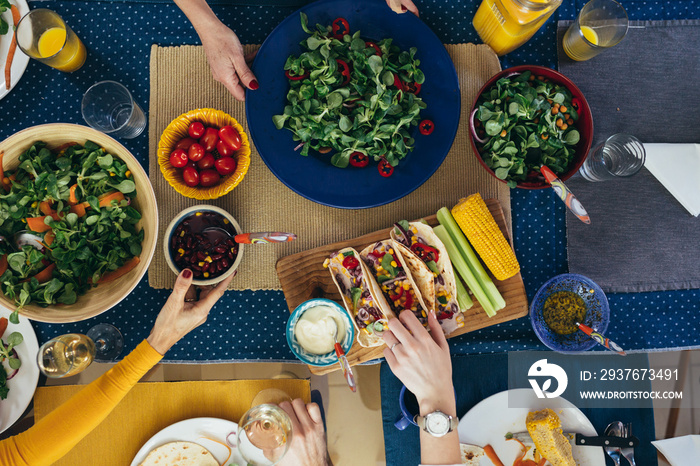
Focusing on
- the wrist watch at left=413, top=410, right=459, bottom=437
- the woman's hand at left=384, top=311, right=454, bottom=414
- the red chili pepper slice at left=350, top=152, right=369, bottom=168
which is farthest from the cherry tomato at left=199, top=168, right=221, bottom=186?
the wrist watch at left=413, top=410, right=459, bottom=437

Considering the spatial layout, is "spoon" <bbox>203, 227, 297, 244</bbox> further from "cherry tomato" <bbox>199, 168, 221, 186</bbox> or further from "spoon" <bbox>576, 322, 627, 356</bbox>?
"spoon" <bbox>576, 322, 627, 356</bbox>

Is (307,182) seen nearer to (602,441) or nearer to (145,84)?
(145,84)

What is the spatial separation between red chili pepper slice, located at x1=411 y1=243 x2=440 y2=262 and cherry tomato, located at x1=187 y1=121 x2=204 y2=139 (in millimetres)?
906

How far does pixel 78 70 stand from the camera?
183cm

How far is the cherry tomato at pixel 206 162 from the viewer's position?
160cm

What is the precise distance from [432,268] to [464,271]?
0.48ft

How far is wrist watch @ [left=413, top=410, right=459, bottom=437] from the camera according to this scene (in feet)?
5.19

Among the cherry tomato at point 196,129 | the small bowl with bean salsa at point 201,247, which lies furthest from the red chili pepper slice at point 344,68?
the small bowl with bean salsa at point 201,247

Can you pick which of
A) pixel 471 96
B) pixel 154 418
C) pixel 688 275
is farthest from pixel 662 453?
pixel 154 418

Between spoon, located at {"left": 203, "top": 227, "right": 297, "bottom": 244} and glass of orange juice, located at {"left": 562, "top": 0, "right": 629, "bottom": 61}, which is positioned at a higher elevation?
glass of orange juice, located at {"left": 562, "top": 0, "right": 629, "bottom": 61}

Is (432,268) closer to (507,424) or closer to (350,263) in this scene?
(350,263)

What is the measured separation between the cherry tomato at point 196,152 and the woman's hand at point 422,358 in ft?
3.05

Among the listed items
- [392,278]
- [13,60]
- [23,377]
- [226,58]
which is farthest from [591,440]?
[13,60]

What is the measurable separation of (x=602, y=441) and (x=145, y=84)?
2368 millimetres
